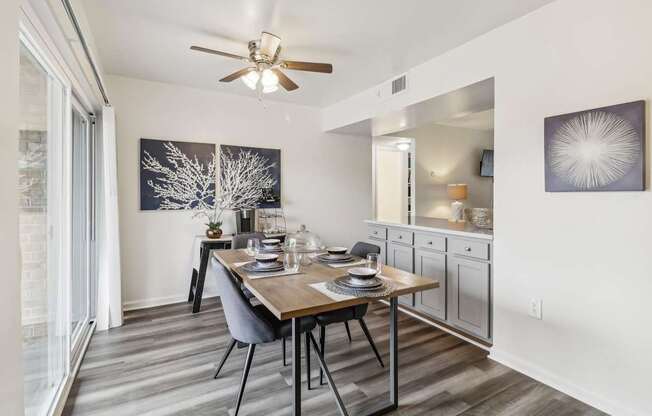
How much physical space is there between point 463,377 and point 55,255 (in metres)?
2.72

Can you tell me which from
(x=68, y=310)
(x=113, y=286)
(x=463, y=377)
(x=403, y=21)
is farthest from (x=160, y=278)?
(x=403, y=21)

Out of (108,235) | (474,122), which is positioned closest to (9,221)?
(108,235)

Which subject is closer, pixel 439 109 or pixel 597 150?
pixel 597 150

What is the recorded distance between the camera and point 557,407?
1940 millimetres

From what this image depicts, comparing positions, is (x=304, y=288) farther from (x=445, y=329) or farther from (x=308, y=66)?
(x=445, y=329)

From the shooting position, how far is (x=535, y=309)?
88.8 inches

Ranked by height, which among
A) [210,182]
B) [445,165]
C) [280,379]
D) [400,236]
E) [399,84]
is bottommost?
[280,379]

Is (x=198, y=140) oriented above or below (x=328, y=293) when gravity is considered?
above

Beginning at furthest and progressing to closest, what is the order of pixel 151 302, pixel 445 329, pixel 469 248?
pixel 151 302 < pixel 445 329 < pixel 469 248

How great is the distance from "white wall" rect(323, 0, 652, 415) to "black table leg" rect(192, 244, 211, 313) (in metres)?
2.77

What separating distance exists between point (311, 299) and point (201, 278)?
2315 millimetres

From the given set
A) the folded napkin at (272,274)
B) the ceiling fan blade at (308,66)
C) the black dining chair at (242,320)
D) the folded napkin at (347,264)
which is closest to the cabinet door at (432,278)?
the folded napkin at (347,264)

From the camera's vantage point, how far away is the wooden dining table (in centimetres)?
152

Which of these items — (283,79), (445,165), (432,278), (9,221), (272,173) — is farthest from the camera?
(445,165)
